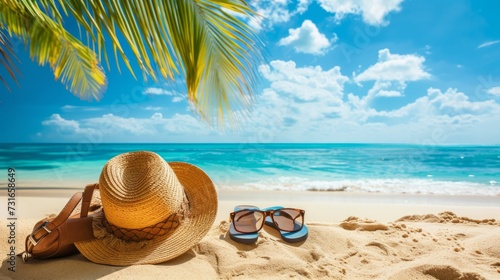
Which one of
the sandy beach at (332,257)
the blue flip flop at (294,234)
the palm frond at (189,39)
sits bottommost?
the sandy beach at (332,257)

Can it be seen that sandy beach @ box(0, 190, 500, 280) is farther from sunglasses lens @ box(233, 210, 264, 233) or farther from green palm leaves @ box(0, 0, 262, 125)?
green palm leaves @ box(0, 0, 262, 125)

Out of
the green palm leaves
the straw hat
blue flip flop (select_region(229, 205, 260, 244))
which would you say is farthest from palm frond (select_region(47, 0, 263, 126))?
blue flip flop (select_region(229, 205, 260, 244))

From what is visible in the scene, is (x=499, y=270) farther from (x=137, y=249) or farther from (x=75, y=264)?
(x=75, y=264)

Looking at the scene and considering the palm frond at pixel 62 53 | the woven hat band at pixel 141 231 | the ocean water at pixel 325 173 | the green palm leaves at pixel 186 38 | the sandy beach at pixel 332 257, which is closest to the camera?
the green palm leaves at pixel 186 38

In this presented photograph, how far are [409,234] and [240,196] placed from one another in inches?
158

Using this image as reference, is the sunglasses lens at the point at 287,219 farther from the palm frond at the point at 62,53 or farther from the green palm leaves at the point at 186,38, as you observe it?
the palm frond at the point at 62,53

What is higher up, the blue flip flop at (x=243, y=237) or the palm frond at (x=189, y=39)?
the palm frond at (x=189, y=39)

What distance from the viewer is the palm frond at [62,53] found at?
2.96 meters

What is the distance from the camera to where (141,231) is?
1845mm

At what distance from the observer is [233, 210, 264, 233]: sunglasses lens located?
2429 mm

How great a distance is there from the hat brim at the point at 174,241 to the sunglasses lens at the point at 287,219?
2.20 feet

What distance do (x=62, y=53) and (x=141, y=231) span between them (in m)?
2.70

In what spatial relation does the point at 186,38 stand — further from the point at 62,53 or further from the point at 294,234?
the point at 62,53

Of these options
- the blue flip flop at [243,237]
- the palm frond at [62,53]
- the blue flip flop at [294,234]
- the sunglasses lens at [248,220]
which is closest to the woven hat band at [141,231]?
the blue flip flop at [243,237]
